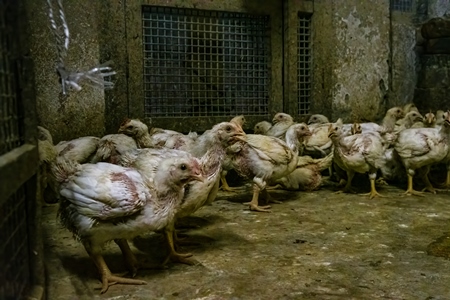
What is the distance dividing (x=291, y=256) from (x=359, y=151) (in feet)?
8.40

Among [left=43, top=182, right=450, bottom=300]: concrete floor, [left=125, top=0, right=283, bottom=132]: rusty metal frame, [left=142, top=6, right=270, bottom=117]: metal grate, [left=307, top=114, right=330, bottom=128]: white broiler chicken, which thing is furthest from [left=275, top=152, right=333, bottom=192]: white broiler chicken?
[left=142, top=6, right=270, bottom=117]: metal grate

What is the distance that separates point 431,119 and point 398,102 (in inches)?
92.3

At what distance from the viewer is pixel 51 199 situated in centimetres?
587

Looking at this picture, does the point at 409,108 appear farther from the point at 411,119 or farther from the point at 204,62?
the point at 204,62

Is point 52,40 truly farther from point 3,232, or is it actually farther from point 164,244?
point 3,232

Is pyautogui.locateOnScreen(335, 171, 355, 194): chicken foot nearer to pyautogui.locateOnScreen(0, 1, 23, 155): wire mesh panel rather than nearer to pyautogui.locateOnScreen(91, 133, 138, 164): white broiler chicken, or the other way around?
pyautogui.locateOnScreen(91, 133, 138, 164): white broiler chicken

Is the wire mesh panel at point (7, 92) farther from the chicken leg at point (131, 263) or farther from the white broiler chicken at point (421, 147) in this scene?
the white broiler chicken at point (421, 147)

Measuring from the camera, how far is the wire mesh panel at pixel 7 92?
2211 mm

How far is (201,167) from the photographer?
144 inches

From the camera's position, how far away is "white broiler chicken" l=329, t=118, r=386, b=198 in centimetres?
589

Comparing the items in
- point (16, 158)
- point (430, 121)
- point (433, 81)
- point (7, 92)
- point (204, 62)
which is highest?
point (204, 62)

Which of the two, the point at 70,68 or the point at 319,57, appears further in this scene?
the point at 319,57

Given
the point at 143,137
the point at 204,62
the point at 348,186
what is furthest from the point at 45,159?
the point at 348,186

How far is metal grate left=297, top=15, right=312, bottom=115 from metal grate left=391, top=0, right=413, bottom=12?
2.32 m
